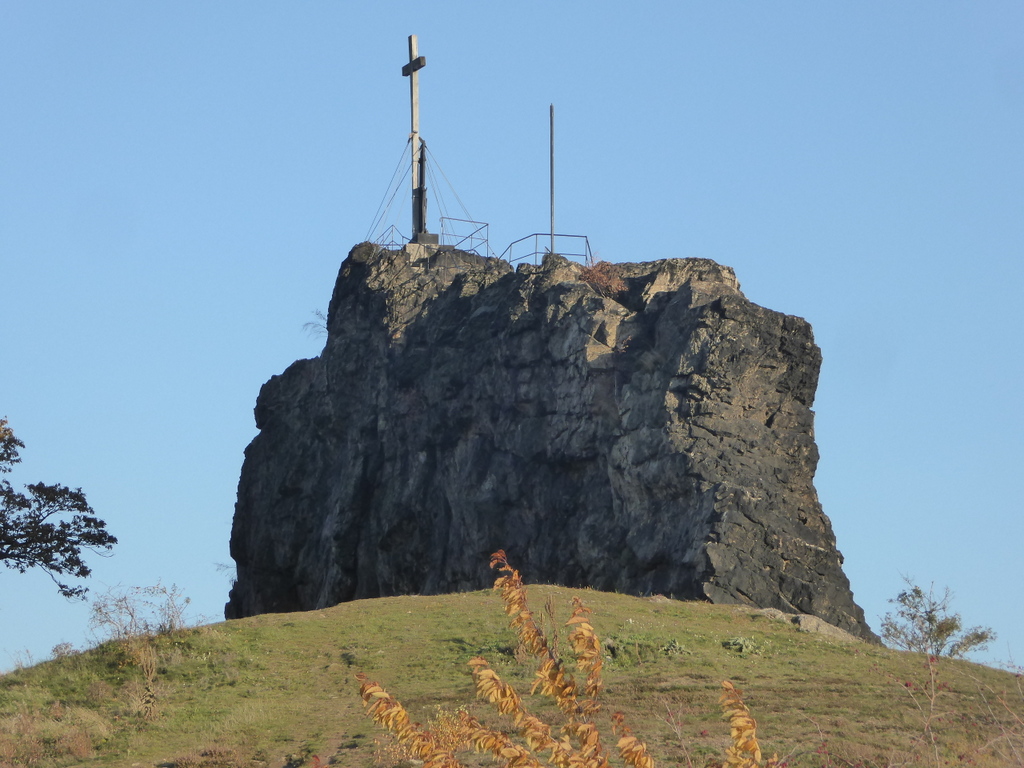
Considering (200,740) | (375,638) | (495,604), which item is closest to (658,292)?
(495,604)

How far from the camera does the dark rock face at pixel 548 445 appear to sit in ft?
105

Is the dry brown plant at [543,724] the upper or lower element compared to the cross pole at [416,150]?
lower

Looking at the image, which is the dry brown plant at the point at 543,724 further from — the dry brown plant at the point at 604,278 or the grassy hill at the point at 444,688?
the dry brown plant at the point at 604,278

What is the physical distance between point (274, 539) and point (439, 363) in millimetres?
10654

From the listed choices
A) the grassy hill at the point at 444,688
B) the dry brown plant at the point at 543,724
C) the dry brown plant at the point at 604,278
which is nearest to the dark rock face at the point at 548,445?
the dry brown plant at the point at 604,278

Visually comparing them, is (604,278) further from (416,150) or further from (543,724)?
(543,724)

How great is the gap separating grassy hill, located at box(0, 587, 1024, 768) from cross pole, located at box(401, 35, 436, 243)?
22403 mm

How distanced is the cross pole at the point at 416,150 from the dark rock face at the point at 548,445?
2.06 metres

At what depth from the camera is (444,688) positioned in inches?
810

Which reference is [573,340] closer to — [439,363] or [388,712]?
[439,363]

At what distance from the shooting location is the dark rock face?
31.9m

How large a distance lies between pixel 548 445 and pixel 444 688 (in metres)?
16.4

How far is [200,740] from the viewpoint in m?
18.6

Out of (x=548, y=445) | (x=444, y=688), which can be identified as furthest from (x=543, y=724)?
(x=548, y=445)
